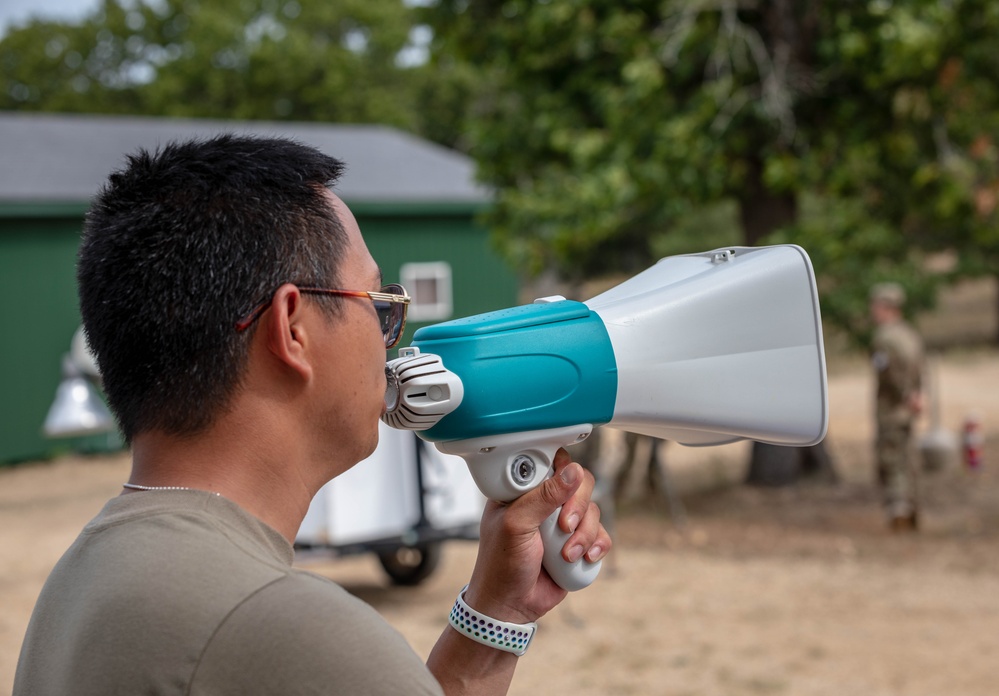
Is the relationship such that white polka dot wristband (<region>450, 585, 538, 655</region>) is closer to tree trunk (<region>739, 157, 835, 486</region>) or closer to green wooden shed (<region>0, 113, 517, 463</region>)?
tree trunk (<region>739, 157, 835, 486</region>)

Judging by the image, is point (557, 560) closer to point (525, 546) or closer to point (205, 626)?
point (525, 546)

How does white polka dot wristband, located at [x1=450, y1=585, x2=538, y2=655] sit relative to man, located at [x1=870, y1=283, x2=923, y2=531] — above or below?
above

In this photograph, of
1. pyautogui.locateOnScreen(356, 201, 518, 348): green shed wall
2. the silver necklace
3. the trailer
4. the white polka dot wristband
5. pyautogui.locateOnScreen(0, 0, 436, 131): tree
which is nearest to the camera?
the silver necklace

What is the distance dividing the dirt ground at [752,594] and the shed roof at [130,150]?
5.90m

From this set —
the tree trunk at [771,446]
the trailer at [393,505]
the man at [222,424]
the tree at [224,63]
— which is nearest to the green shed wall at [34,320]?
the tree trunk at [771,446]

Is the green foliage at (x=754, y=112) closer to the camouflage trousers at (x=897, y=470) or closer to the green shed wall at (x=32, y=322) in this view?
the camouflage trousers at (x=897, y=470)

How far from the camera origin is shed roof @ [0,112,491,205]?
1600 centimetres

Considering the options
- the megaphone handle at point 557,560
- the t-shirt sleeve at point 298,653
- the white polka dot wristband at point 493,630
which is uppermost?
the t-shirt sleeve at point 298,653

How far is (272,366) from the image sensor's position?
123 centimetres

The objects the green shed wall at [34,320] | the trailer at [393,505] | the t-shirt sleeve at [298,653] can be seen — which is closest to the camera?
the t-shirt sleeve at [298,653]

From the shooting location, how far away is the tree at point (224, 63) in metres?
38.6

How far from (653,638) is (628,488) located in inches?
182

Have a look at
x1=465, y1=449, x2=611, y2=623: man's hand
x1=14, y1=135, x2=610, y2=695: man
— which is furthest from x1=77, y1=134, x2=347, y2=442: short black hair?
x1=465, y1=449, x2=611, y2=623: man's hand

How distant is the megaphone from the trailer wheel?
20.9 feet
